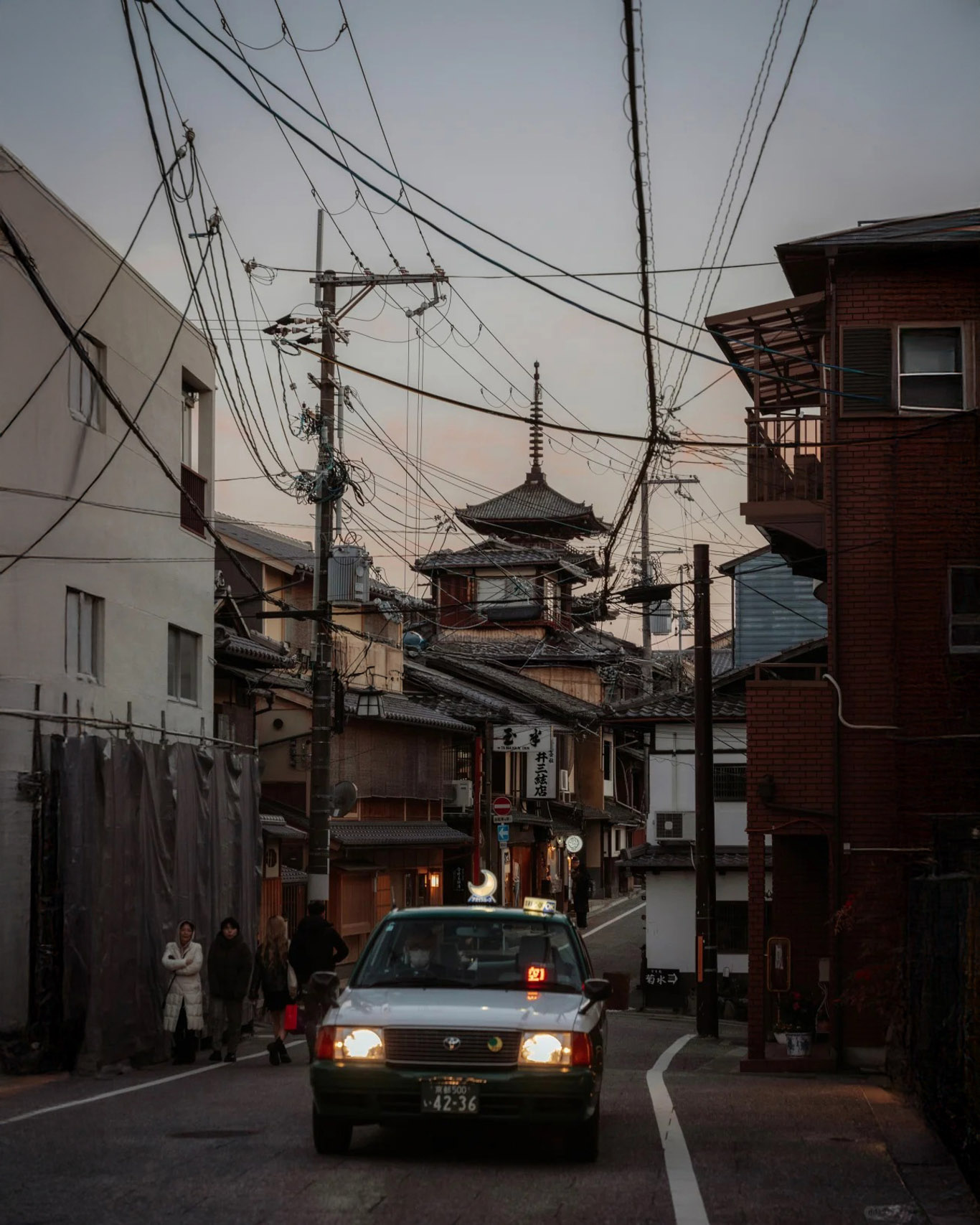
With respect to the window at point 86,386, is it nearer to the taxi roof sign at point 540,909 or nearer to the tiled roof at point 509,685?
the taxi roof sign at point 540,909

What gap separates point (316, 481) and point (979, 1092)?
61.7ft

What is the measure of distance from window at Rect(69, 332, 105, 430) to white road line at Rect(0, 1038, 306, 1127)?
27.4 feet

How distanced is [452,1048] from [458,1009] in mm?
364

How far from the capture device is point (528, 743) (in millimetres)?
56812

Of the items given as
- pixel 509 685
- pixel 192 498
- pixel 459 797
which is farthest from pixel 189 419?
pixel 509 685

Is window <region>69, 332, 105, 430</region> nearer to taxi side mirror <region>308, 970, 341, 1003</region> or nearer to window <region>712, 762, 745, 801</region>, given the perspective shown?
taxi side mirror <region>308, 970, 341, 1003</region>

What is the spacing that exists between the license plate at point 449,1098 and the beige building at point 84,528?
8.86 m

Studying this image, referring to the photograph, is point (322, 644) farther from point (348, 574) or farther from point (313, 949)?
point (313, 949)

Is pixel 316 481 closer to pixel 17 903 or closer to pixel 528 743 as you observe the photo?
pixel 17 903

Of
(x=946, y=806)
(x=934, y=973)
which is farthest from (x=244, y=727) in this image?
(x=934, y=973)

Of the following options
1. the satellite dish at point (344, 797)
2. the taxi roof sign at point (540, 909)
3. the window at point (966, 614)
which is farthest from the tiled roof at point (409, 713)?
the taxi roof sign at point (540, 909)

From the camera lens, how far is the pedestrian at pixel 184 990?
19016 mm

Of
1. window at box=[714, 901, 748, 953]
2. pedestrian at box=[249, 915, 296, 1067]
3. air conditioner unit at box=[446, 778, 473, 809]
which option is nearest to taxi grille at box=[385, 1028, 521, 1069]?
pedestrian at box=[249, 915, 296, 1067]

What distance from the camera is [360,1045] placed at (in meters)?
10.3
